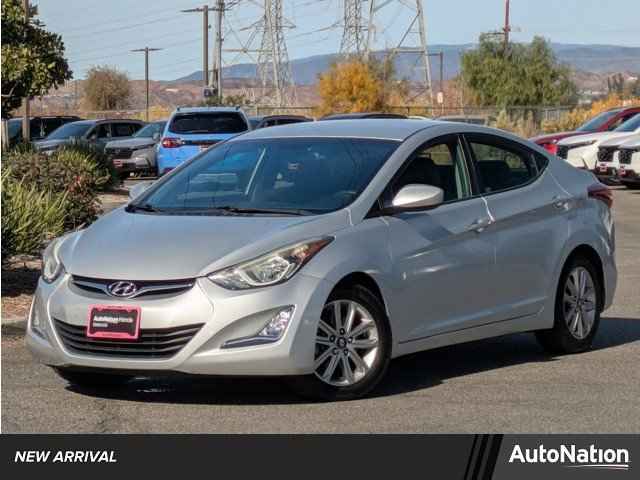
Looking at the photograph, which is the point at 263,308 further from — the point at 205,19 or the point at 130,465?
the point at 205,19

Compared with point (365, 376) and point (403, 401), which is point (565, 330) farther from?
point (365, 376)

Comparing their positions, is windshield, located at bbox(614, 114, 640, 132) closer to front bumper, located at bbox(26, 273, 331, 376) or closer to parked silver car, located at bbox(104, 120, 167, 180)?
parked silver car, located at bbox(104, 120, 167, 180)

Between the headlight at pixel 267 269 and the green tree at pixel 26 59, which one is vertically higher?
the green tree at pixel 26 59

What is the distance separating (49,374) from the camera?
9.85 m

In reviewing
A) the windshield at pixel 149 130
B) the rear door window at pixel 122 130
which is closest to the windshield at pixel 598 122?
the windshield at pixel 149 130

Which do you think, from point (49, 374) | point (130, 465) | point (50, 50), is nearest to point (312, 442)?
point (130, 465)

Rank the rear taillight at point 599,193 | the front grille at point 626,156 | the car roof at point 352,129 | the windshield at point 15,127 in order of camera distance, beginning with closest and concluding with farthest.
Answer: the car roof at point 352,129 → the rear taillight at point 599,193 → the front grille at point 626,156 → the windshield at point 15,127

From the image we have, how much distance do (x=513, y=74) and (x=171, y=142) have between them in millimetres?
53420

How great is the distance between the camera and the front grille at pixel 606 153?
3153cm

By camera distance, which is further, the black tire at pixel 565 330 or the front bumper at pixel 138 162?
the front bumper at pixel 138 162

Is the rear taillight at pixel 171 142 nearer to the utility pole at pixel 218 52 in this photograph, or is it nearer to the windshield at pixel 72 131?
the windshield at pixel 72 131

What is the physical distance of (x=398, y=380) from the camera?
379 inches

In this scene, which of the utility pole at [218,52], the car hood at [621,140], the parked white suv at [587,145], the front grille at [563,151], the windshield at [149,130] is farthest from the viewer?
the utility pole at [218,52]

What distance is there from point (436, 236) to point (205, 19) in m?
70.2
